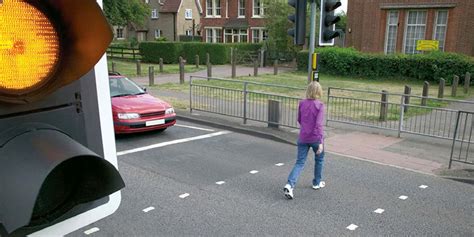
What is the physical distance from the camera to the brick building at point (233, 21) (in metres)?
45.7

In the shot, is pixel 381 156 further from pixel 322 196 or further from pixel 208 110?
pixel 208 110

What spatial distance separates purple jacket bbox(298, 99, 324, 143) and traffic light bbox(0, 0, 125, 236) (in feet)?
16.5

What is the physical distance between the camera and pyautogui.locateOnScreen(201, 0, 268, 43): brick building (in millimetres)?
45688

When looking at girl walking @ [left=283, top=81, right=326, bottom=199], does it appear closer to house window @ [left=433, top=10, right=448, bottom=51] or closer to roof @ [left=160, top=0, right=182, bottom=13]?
house window @ [left=433, top=10, right=448, bottom=51]

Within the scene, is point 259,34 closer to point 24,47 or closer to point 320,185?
point 320,185

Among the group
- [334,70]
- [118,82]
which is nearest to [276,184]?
[118,82]

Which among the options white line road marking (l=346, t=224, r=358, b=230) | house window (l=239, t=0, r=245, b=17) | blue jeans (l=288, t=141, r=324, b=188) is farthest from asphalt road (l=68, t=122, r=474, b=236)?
house window (l=239, t=0, r=245, b=17)

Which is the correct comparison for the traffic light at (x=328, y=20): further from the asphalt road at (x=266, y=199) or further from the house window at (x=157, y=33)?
the house window at (x=157, y=33)

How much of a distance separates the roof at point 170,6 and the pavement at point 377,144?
46781 mm

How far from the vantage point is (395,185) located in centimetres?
688

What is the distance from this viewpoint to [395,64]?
24266 millimetres

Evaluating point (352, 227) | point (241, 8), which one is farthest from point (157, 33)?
point (352, 227)

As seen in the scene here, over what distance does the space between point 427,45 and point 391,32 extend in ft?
10.6

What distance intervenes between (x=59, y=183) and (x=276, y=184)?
229 inches
